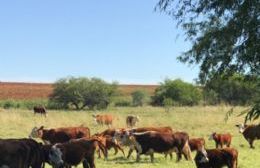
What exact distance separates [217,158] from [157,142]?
402 centimetres

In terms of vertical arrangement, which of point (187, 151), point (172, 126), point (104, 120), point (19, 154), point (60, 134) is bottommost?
point (187, 151)

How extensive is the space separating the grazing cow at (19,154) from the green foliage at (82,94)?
4810cm

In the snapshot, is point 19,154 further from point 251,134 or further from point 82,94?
point 82,94

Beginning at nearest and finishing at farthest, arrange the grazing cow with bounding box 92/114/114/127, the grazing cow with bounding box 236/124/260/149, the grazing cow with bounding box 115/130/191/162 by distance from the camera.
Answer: the grazing cow with bounding box 115/130/191/162 < the grazing cow with bounding box 236/124/260/149 < the grazing cow with bounding box 92/114/114/127

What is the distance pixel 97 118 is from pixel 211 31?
24.0 metres

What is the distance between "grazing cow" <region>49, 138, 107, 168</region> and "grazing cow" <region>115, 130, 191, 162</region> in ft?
10.3

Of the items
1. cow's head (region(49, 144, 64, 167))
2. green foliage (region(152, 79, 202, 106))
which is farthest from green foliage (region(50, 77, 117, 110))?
cow's head (region(49, 144, 64, 167))

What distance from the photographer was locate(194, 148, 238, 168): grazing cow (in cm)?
1435

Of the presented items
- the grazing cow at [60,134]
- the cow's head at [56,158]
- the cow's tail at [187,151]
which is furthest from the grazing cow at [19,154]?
the grazing cow at [60,134]

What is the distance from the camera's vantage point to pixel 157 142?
60.1ft

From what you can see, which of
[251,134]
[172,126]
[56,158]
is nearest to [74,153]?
[56,158]

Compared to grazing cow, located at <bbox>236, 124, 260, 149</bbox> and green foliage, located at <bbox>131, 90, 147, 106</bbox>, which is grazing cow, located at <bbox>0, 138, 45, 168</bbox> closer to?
grazing cow, located at <bbox>236, 124, 260, 149</bbox>

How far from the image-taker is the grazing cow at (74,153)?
1419cm

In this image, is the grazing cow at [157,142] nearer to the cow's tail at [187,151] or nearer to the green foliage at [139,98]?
the cow's tail at [187,151]
